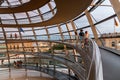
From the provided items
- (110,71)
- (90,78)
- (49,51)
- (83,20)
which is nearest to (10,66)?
(49,51)

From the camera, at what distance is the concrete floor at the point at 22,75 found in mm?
37750

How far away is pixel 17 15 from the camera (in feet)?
120

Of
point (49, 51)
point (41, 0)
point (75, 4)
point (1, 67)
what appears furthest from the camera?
point (1, 67)

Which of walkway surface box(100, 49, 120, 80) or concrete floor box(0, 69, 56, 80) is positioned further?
concrete floor box(0, 69, 56, 80)

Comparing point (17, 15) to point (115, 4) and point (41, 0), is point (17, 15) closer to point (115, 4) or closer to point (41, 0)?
point (41, 0)

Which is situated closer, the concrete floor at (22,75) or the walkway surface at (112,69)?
the walkway surface at (112,69)

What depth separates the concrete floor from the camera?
124 feet

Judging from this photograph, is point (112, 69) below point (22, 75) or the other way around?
the other way around

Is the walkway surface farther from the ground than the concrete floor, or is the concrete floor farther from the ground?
the walkway surface

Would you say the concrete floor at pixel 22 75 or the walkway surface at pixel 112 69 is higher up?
the walkway surface at pixel 112 69

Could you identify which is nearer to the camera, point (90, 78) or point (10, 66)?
point (90, 78)

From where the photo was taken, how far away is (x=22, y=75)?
3912 cm

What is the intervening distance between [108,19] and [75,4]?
3.11 meters

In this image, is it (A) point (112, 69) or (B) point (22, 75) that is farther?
(B) point (22, 75)
